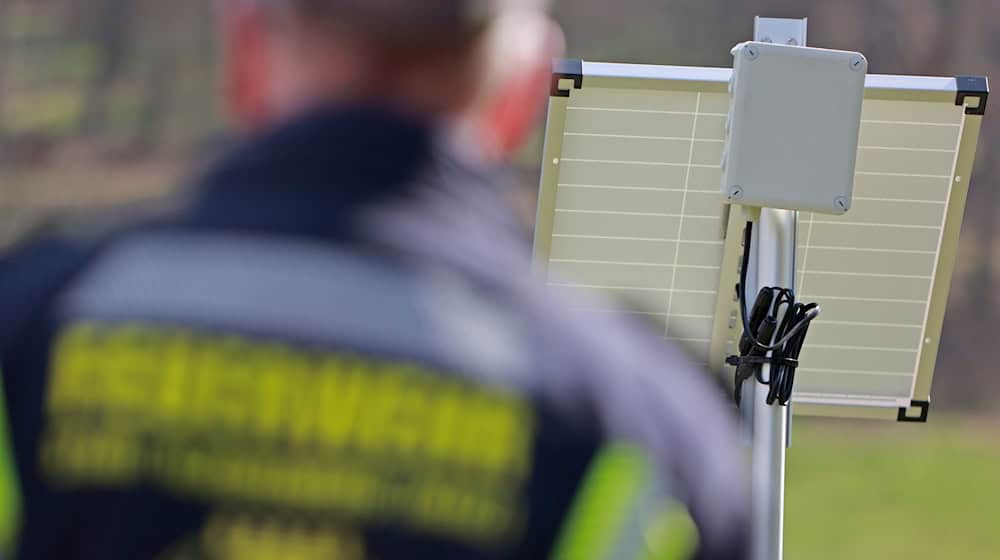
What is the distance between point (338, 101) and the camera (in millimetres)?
1322

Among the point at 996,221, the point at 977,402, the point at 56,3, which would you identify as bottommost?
the point at 977,402

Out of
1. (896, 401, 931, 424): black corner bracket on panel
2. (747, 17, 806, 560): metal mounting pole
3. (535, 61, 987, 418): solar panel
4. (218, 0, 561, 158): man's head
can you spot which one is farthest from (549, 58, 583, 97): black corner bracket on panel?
(218, 0, 561, 158): man's head

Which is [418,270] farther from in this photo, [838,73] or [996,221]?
[996,221]

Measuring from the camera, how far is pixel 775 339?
10.3 ft

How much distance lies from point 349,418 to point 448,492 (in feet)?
0.29

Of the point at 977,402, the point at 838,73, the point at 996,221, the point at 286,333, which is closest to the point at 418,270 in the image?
the point at 286,333

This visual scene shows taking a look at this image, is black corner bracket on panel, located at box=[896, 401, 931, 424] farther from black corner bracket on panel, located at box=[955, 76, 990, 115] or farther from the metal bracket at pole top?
the metal bracket at pole top

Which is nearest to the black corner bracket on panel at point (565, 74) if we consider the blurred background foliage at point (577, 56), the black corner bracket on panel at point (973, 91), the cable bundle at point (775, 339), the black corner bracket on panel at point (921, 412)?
the cable bundle at point (775, 339)

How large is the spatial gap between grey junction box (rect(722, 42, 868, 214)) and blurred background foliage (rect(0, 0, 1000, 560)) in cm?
886

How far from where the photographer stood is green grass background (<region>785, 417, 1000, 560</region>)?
10.1m

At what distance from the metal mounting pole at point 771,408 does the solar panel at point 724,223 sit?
0.17 m

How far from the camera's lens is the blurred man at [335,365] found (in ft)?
4.24

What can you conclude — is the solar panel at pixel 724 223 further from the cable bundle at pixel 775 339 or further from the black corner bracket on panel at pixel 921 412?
the cable bundle at pixel 775 339

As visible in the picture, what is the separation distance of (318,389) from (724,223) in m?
2.27
